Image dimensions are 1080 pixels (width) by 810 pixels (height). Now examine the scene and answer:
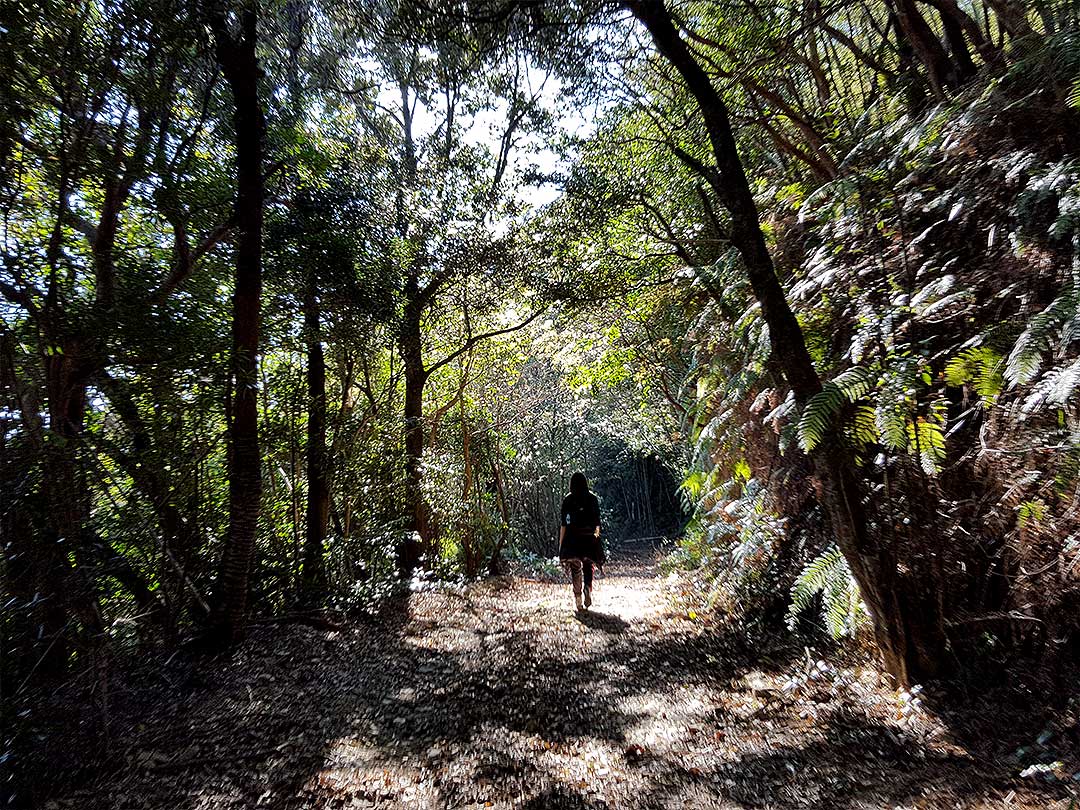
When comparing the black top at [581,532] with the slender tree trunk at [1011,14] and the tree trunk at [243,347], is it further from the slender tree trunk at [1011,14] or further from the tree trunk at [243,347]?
the slender tree trunk at [1011,14]

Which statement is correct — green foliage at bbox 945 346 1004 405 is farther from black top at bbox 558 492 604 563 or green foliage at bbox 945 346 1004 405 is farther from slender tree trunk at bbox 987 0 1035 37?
black top at bbox 558 492 604 563

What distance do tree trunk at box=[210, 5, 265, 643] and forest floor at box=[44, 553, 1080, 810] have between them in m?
0.58

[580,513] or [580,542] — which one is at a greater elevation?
[580,513]

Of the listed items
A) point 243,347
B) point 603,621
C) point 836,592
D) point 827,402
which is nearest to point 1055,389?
point 827,402

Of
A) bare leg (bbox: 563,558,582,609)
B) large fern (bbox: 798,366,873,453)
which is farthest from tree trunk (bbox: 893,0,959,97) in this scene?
bare leg (bbox: 563,558,582,609)

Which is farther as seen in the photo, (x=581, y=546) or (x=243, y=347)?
(x=581, y=546)

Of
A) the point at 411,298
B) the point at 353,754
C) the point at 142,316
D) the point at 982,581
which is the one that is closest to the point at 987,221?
the point at 982,581

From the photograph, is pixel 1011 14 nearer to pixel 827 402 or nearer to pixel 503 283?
pixel 827 402

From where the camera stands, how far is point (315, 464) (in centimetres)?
678

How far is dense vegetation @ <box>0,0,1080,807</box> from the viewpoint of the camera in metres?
3.17

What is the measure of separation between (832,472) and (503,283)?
686 cm

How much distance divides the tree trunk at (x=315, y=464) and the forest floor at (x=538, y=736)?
0.95 m

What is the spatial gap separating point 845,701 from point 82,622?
15.2 ft

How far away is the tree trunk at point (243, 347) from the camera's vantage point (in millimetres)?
4898
